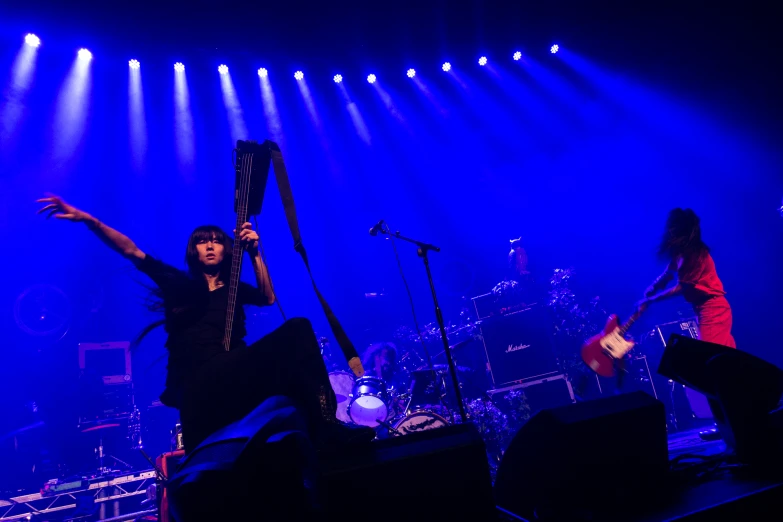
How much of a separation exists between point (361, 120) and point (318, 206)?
2.52 metres

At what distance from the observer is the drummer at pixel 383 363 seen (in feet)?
28.6

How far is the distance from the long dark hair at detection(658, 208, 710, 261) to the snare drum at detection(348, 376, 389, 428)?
180 inches

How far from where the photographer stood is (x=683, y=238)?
5.30 metres

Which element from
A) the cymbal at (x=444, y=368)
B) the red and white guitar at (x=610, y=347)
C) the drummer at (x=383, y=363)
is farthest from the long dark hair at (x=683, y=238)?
the drummer at (x=383, y=363)

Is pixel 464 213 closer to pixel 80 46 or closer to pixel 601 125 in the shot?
pixel 601 125

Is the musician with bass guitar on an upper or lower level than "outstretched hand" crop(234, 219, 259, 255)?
lower

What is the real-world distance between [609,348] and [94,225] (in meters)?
5.57

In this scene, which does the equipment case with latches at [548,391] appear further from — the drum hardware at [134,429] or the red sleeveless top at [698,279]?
the drum hardware at [134,429]

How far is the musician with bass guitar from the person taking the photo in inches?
89.5

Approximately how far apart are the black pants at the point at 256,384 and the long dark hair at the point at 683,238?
4.91 m

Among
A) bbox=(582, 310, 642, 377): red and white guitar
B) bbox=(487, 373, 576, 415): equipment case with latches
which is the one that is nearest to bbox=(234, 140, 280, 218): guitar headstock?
bbox=(582, 310, 642, 377): red and white guitar

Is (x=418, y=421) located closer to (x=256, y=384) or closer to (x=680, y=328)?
(x=256, y=384)

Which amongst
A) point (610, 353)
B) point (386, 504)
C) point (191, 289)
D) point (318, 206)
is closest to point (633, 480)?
point (386, 504)

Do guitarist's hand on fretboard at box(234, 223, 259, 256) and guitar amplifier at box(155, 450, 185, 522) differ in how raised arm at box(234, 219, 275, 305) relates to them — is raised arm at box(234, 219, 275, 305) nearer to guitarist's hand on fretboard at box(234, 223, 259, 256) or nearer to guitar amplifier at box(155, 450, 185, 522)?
guitarist's hand on fretboard at box(234, 223, 259, 256)
